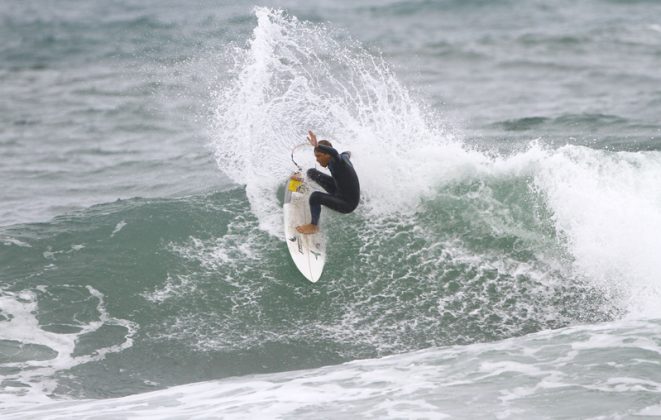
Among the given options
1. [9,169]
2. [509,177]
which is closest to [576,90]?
[509,177]

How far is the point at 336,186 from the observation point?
467 inches

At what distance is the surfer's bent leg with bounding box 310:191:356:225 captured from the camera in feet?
Answer: 38.7

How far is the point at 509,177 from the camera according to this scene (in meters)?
12.8

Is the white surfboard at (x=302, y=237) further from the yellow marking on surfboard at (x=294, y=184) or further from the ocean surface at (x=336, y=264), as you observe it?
the ocean surface at (x=336, y=264)

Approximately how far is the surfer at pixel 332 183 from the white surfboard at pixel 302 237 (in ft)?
0.47

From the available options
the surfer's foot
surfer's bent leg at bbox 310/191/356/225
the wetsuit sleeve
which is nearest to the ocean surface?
the surfer's foot

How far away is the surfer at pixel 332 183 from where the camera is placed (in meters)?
11.4

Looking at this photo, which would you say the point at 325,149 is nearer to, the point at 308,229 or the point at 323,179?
the point at 323,179

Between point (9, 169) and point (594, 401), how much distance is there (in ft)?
42.6

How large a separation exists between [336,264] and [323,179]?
3.87ft

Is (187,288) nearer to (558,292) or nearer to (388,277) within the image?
(388,277)

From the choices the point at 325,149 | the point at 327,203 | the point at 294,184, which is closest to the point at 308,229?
the point at 327,203

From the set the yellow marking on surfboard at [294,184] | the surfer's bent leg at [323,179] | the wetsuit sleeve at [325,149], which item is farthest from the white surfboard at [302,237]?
the wetsuit sleeve at [325,149]

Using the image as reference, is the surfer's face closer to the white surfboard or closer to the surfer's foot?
the surfer's foot
